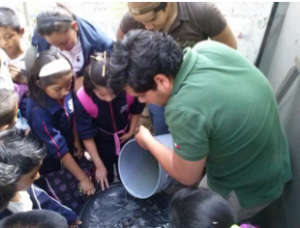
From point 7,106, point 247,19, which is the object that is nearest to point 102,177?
point 7,106

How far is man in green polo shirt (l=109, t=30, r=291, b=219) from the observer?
41.3 inches

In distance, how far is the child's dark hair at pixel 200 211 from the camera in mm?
981

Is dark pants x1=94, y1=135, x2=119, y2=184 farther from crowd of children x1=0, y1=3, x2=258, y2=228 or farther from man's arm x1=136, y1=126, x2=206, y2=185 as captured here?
man's arm x1=136, y1=126, x2=206, y2=185

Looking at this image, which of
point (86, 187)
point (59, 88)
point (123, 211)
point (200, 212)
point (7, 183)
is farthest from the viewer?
Answer: point (86, 187)

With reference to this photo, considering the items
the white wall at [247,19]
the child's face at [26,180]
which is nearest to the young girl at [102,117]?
the child's face at [26,180]

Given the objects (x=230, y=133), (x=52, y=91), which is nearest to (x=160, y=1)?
(x=52, y=91)

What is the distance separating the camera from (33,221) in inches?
40.8

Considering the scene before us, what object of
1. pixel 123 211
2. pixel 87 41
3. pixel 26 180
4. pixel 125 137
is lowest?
pixel 123 211

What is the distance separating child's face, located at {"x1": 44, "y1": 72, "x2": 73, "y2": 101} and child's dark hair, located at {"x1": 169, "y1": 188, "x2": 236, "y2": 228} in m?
0.93

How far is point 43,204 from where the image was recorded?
1.42 meters

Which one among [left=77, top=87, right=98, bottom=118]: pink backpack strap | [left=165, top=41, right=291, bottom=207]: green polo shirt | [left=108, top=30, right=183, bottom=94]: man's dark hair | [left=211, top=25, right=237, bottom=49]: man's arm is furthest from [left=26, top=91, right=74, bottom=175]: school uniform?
[left=211, top=25, right=237, bottom=49]: man's arm

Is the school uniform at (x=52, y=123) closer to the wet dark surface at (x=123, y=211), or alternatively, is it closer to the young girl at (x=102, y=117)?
the young girl at (x=102, y=117)

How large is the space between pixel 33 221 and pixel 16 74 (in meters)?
1.26

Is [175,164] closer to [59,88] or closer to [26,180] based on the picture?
[26,180]
